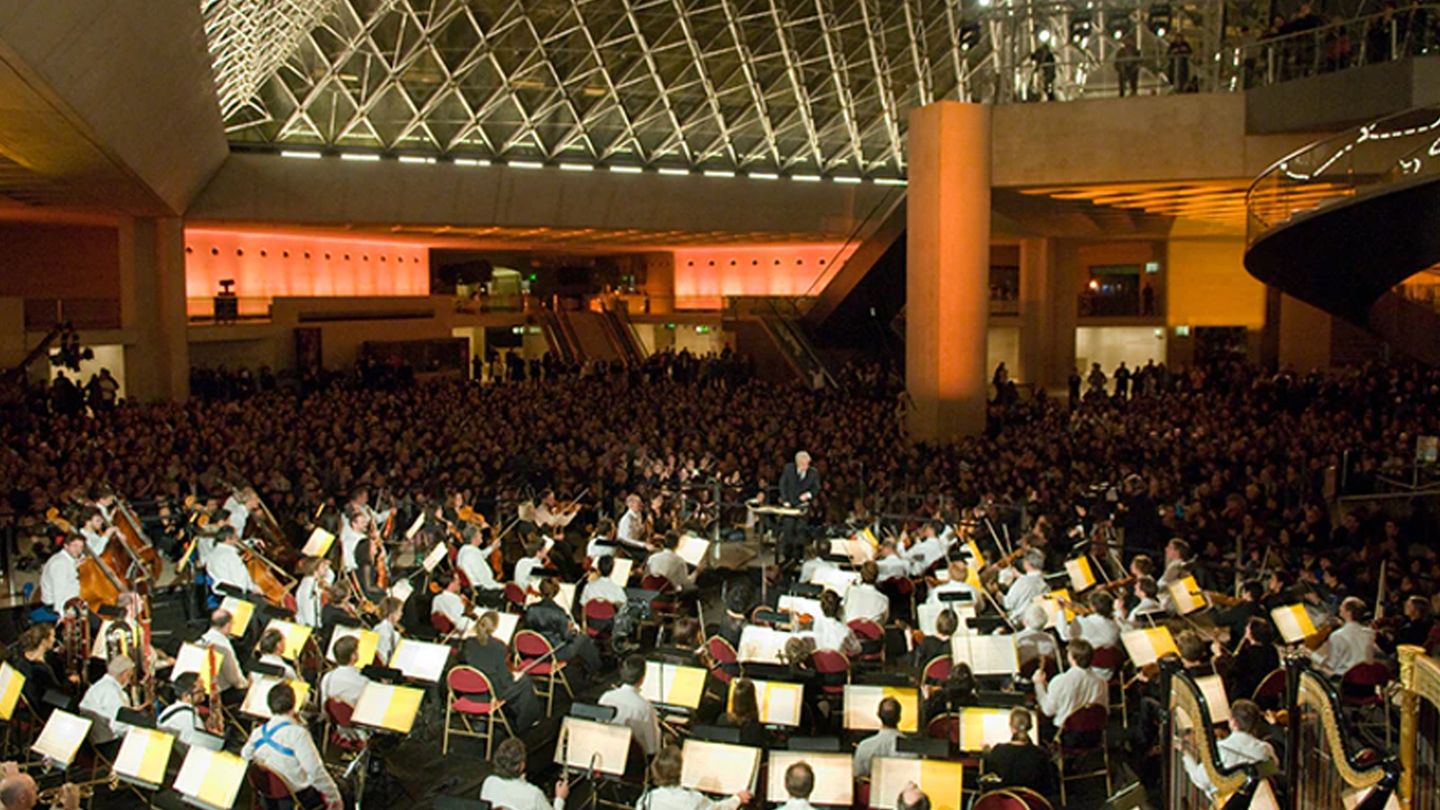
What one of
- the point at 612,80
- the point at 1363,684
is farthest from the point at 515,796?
the point at 612,80

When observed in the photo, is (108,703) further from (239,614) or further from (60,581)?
(60,581)

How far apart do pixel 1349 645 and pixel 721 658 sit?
197 inches

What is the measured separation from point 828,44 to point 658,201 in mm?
8213

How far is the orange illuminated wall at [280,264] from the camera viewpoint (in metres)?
39.2

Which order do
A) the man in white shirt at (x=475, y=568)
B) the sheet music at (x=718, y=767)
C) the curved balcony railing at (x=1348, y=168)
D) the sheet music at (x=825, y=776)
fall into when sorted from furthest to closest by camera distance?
the curved balcony railing at (x=1348, y=168), the man in white shirt at (x=475, y=568), the sheet music at (x=718, y=767), the sheet music at (x=825, y=776)

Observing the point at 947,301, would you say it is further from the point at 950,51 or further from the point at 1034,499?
the point at 950,51

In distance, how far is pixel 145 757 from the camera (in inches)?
316

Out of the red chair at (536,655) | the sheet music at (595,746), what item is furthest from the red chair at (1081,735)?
the red chair at (536,655)

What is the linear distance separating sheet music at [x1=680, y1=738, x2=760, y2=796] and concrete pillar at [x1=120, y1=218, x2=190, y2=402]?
27.4 metres

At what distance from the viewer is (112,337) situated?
3089 centimetres

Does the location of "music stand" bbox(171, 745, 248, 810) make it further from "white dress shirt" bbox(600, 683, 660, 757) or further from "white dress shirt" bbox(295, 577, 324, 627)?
"white dress shirt" bbox(295, 577, 324, 627)

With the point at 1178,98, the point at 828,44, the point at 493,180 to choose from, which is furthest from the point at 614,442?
the point at 828,44

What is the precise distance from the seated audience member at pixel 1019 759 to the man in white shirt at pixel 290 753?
14.1 ft

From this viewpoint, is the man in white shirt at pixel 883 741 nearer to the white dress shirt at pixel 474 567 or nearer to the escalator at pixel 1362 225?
the white dress shirt at pixel 474 567
